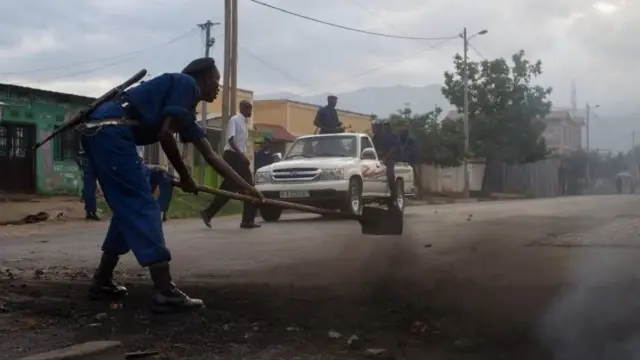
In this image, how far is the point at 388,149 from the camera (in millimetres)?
14828

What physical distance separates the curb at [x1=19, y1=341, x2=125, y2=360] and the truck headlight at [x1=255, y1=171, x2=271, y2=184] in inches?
399

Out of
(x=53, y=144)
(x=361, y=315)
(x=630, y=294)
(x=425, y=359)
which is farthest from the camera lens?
(x=53, y=144)

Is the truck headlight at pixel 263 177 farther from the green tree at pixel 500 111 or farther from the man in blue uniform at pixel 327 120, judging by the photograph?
the green tree at pixel 500 111

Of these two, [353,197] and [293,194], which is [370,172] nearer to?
[353,197]

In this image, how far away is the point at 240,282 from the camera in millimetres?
5477

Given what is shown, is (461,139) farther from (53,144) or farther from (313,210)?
(313,210)

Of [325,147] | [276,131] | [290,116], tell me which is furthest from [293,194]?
[290,116]

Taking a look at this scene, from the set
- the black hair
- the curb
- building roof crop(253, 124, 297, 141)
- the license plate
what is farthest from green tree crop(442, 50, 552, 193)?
building roof crop(253, 124, 297, 141)

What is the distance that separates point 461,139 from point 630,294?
88.9 feet

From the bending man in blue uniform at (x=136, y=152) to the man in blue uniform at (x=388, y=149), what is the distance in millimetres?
10272

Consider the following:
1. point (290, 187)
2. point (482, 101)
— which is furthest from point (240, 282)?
point (482, 101)

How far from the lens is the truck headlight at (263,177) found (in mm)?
13305

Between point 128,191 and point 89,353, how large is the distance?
146 cm

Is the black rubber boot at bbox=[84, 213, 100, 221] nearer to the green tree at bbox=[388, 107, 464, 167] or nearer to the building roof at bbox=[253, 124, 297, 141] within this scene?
the green tree at bbox=[388, 107, 464, 167]
